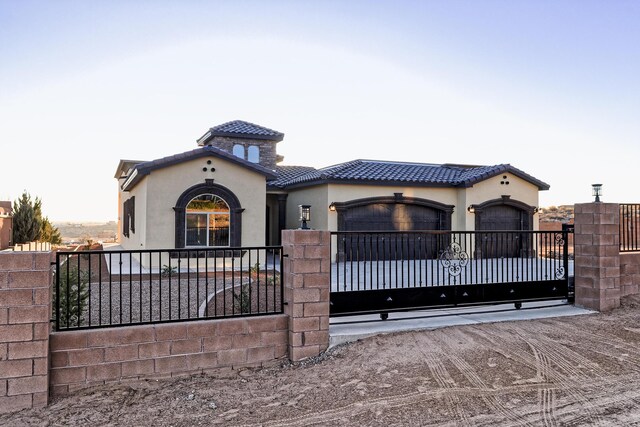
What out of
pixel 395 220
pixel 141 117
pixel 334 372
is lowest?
pixel 334 372

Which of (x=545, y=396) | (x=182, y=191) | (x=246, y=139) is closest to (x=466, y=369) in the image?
(x=545, y=396)

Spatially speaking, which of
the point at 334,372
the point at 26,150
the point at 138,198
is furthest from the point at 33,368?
the point at 26,150

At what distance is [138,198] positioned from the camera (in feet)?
51.0

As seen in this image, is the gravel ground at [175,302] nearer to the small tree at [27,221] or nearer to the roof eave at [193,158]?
the roof eave at [193,158]

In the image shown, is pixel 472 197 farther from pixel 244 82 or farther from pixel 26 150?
pixel 26 150

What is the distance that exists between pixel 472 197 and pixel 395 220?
3417mm

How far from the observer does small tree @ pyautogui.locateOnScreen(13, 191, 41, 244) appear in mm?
24734

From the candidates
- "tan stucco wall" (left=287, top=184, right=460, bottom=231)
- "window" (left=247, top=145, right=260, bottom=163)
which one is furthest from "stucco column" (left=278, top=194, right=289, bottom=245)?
"window" (left=247, top=145, right=260, bottom=163)

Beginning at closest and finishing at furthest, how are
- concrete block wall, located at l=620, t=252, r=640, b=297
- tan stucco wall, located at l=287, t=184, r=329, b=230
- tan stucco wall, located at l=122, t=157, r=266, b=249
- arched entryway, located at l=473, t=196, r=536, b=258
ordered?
concrete block wall, located at l=620, t=252, r=640, b=297, tan stucco wall, located at l=122, t=157, r=266, b=249, tan stucco wall, located at l=287, t=184, r=329, b=230, arched entryway, located at l=473, t=196, r=536, b=258

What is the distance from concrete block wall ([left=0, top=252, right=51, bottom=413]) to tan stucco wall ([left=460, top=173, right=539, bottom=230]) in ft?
51.0

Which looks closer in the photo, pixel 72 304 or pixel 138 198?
pixel 72 304

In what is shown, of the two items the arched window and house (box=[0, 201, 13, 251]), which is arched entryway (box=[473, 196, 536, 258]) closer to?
the arched window

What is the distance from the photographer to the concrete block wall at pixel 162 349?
453 cm

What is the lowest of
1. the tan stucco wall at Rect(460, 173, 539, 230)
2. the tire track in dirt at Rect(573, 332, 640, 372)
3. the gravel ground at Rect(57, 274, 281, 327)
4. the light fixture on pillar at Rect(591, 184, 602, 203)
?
the tire track in dirt at Rect(573, 332, 640, 372)
